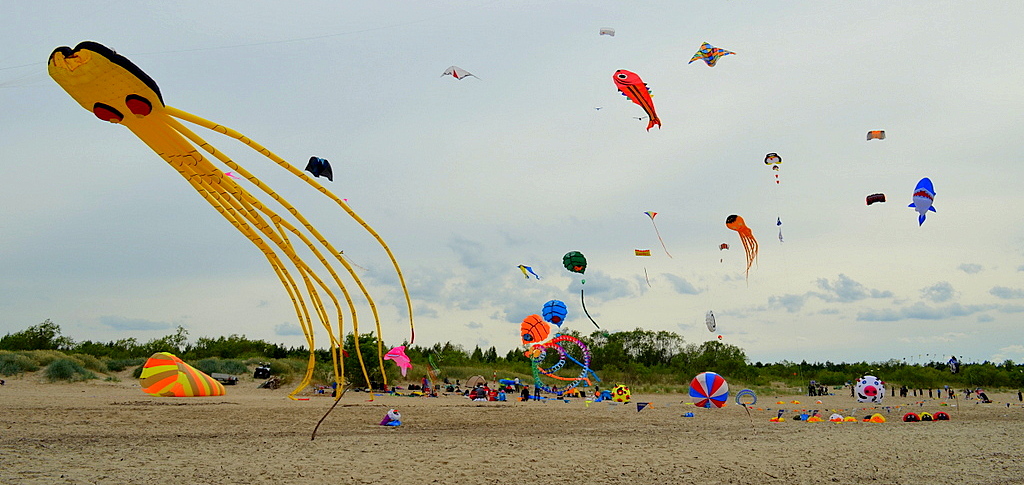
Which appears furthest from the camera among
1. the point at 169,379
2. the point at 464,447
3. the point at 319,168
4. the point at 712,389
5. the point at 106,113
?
the point at 169,379

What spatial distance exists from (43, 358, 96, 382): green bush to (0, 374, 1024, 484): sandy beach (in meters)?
10.2

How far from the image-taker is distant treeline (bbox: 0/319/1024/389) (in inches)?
2047

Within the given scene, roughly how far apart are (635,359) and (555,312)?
35.6 metres

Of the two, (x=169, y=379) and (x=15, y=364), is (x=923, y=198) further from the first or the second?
(x=15, y=364)

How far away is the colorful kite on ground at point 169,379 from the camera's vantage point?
26.0m

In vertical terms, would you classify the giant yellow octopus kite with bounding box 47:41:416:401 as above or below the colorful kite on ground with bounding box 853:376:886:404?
above

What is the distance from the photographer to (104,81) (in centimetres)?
697

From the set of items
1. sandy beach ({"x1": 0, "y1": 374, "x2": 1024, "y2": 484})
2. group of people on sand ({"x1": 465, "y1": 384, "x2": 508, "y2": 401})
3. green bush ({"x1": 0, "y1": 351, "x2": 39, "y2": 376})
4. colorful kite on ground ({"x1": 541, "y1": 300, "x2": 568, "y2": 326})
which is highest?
colorful kite on ground ({"x1": 541, "y1": 300, "x2": 568, "y2": 326})

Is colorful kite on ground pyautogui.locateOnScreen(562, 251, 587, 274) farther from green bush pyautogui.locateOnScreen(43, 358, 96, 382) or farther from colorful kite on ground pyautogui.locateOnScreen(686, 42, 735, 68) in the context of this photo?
green bush pyautogui.locateOnScreen(43, 358, 96, 382)

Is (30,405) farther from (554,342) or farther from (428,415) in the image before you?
(554,342)

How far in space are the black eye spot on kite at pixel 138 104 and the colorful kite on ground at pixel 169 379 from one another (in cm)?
2250

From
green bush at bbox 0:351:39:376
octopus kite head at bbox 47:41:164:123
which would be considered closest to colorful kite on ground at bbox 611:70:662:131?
octopus kite head at bbox 47:41:164:123

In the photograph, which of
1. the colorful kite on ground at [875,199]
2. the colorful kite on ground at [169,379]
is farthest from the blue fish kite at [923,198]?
the colorful kite on ground at [169,379]

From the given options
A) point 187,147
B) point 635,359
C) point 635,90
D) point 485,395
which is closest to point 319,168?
point 187,147
